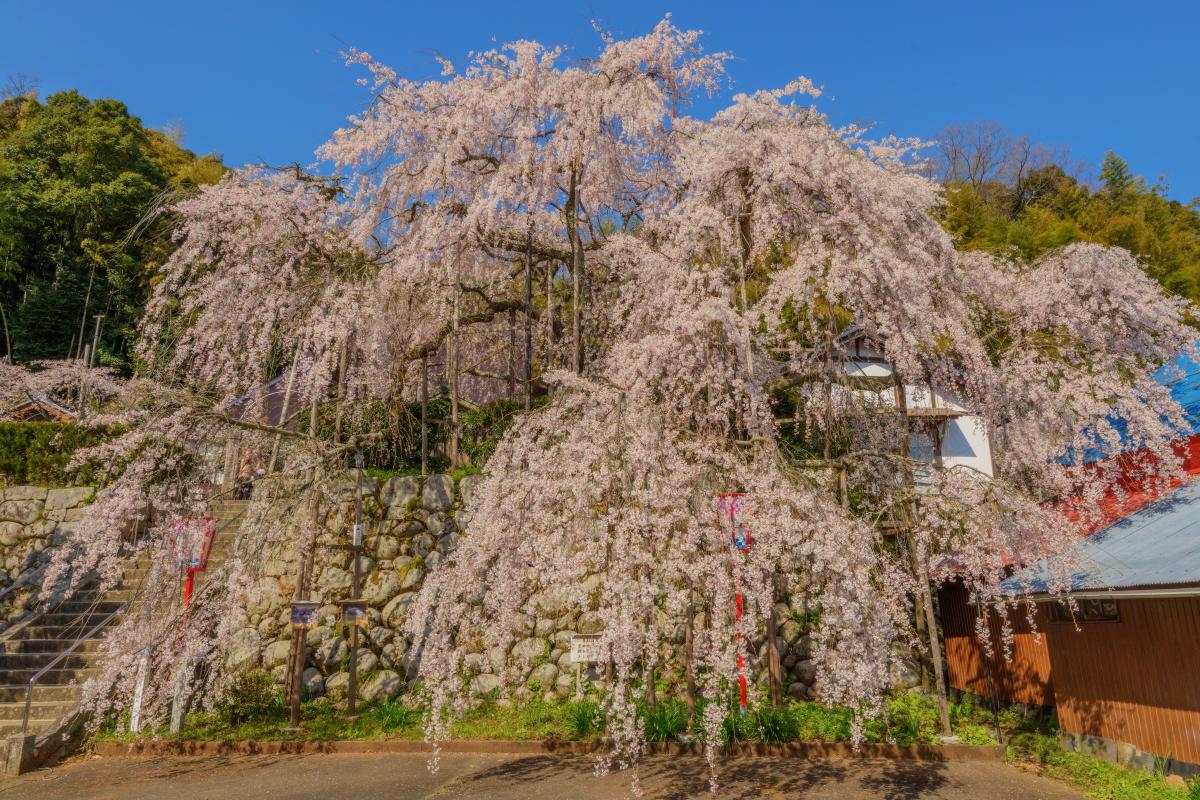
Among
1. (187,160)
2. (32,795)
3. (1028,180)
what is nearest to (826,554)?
(32,795)

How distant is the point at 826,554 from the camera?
23.2 feet

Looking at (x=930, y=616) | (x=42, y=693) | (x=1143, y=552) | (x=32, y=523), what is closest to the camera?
(x=1143, y=552)

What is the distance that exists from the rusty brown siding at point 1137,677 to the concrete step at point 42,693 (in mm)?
14576

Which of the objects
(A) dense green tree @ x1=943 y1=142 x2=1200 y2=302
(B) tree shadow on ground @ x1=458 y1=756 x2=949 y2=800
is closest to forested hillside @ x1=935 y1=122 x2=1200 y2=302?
(A) dense green tree @ x1=943 y1=142 x2=1200 y2=302

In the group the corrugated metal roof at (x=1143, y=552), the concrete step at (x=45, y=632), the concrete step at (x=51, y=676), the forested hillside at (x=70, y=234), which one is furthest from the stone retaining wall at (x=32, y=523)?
A: the corrugated metal roof at (x=1143, y=552)

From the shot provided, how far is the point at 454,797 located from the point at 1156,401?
12.0 meters

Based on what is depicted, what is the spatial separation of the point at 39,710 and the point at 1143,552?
15.5 m

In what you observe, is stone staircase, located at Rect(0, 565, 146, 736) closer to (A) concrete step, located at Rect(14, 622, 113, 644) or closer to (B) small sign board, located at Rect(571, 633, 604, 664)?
(A) concrete step, located at Rect(14, 622, 113, 644)

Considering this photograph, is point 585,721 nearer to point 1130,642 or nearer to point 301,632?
point 301,632

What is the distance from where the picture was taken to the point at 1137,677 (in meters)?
8.51

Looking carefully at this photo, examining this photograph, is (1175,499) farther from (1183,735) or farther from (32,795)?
(32,795)

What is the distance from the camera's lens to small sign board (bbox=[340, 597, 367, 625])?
1072 centimetres

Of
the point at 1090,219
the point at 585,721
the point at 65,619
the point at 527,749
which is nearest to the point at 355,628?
the point at 527,749

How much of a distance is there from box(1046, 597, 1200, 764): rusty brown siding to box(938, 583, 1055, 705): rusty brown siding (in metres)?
0.69
